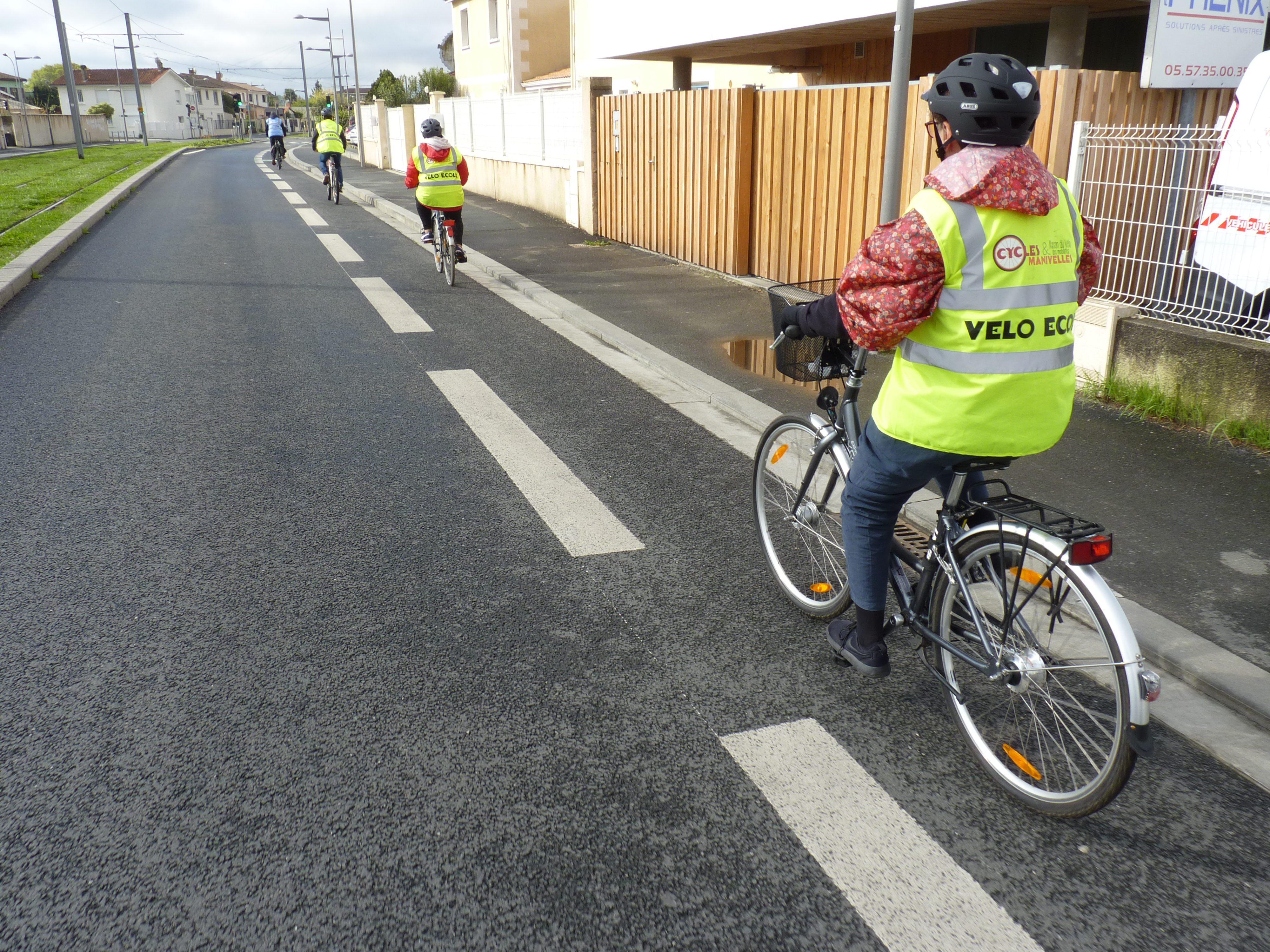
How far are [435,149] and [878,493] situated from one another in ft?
30.8

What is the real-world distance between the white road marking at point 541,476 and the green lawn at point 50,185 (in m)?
8.13

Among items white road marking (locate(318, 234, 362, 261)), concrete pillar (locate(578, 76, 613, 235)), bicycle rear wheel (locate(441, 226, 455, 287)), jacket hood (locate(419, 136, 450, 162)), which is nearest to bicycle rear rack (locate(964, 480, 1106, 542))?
bicycle rear wheel (locate(441, 226, 455, 287))

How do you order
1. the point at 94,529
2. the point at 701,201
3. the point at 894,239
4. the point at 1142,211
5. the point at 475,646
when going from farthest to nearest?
the point at 701,201 < the point at 1142,211 < the point at 94,529 < the point at 475,646 < the point at 894,239

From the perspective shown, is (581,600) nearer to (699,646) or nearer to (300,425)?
(699,646)

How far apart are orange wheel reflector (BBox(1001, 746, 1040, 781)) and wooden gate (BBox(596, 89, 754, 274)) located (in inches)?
341

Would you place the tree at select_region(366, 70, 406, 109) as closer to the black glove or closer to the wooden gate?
the wooden gate

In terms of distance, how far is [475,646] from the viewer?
11.1ft

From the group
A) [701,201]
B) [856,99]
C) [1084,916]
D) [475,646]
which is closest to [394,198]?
[701,201]

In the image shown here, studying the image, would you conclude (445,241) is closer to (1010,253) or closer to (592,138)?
(592,138)

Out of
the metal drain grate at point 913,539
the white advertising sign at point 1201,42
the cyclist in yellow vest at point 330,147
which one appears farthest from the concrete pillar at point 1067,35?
the cyclist in yellow vest at point 330,147

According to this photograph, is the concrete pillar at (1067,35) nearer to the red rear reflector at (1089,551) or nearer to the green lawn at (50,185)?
the red rear reflector at (1089,551)

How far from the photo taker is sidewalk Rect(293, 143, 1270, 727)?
3.30 metres

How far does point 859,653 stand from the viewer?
122 inches

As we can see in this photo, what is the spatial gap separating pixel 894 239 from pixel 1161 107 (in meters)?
6.11
